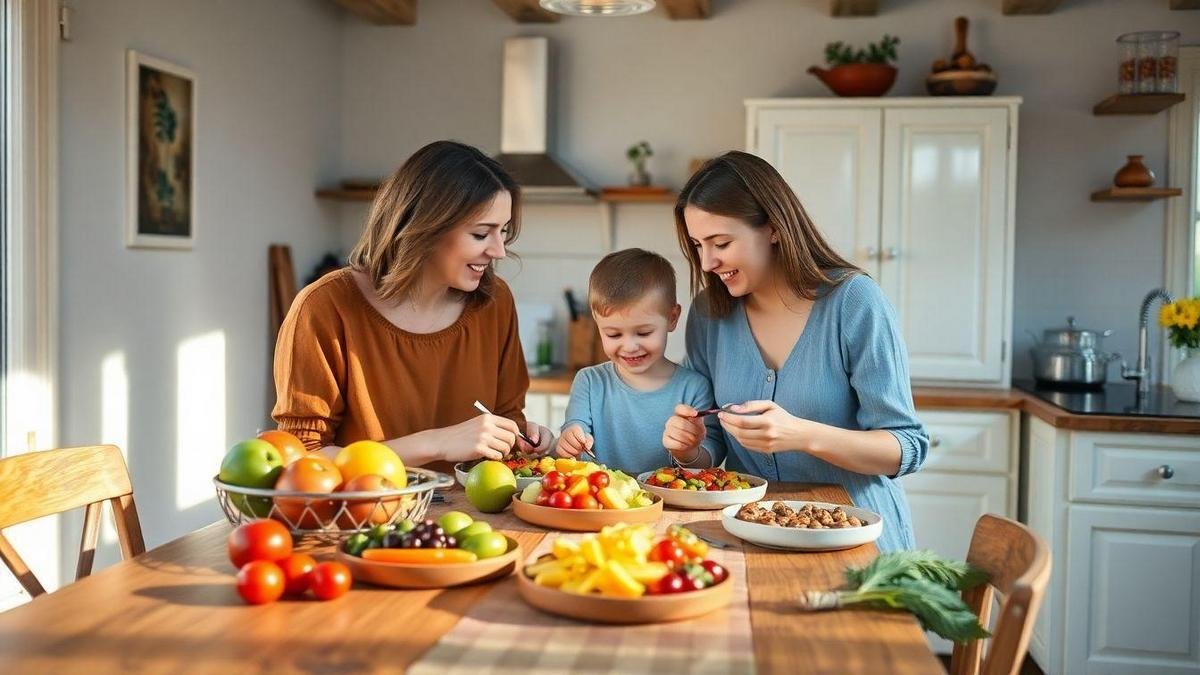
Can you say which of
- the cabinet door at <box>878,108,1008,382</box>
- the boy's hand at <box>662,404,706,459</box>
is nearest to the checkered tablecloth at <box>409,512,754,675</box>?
the boy's hand at <box>662,404,706,459</box>

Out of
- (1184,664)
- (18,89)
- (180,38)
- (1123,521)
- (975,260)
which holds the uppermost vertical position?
(180,38)

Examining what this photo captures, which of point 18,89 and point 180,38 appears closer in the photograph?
point 18,89

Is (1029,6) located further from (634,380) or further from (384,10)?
(634,380)

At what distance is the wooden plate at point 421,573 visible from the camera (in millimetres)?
1393

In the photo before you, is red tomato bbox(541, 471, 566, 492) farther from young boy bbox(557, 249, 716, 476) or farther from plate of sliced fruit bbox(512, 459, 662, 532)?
young boy bbox(557, 249, 716, 476)

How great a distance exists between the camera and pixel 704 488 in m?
1.91

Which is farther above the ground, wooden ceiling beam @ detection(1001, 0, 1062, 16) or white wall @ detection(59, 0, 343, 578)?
wooden ceiling beam @ detection(1001, 0, 1062, 16)

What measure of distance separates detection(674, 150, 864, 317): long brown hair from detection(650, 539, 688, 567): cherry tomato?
2.94 feet

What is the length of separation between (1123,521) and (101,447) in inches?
110

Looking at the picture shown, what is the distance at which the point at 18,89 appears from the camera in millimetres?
2887

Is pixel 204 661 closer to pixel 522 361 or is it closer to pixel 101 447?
pixel 101 447

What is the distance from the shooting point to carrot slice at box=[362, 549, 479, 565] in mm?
1404

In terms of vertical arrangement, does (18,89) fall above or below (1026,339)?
above

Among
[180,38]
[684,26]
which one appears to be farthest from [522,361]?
[684,26]
